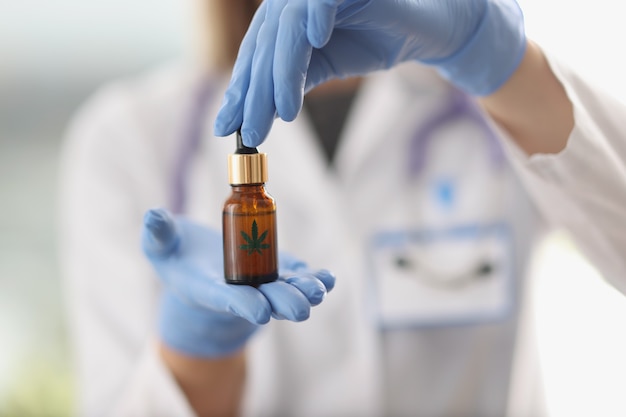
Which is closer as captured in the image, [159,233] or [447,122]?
[159,233]

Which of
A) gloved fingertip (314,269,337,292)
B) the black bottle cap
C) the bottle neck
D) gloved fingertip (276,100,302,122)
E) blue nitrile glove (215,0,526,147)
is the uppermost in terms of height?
blue nitrile glove (215,0,526,147)

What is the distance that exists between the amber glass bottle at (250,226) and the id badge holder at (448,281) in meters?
0.61

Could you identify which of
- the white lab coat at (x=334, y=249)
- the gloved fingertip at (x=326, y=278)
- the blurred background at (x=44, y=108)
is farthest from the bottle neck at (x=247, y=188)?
the blurred background at (x=44, y=108)

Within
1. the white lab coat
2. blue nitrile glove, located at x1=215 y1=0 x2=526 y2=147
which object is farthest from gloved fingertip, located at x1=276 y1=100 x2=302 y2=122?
the white lab coat

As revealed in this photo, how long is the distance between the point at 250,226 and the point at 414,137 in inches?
29.5

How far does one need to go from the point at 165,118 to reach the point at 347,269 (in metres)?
0.49

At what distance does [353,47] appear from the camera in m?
0.74

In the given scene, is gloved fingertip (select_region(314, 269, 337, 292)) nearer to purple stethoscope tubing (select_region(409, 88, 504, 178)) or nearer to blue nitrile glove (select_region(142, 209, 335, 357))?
blue nitrile glove (select_region(142, 209, 335, 357))

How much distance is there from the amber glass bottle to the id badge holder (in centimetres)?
61

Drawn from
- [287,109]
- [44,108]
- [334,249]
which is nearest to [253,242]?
[287,109]

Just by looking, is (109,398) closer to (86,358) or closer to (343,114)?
(86,358)

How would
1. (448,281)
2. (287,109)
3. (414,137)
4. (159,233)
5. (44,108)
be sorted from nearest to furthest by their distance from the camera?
(287,109), (159,233), (448,281), (414,137), (44,108)

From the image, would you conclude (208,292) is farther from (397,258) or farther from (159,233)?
(397,258)

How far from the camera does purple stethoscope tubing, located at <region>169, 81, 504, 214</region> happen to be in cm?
133
